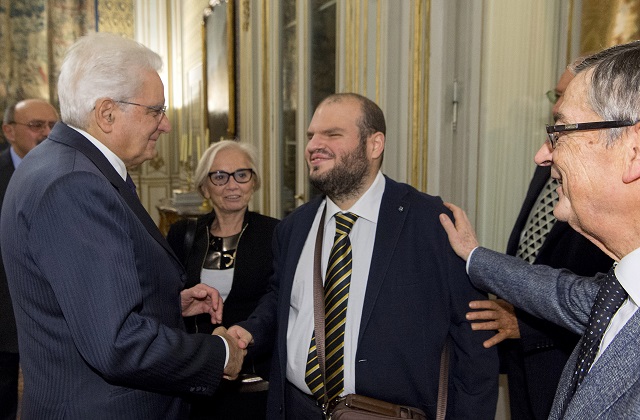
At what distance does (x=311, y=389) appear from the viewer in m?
2.11

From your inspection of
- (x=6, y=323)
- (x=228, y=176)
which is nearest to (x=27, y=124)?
(x=6, y=323)

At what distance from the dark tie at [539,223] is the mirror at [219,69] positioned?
4983 mm

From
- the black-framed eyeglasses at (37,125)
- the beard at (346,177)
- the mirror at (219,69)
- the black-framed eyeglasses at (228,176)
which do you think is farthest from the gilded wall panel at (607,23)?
the mirror at (219,69)

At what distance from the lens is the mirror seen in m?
6.84

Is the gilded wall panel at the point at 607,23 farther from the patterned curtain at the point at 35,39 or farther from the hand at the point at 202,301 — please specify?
the patterned curtain at the point at 35,39

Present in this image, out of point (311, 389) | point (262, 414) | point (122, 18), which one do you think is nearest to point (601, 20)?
point (311, 389)

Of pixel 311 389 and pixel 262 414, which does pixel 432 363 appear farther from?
pixel 262 414

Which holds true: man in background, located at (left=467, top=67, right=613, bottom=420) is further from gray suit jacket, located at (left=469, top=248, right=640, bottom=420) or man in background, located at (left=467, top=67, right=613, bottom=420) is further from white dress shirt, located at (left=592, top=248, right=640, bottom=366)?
white dress shirt, located at (left=592, top=248, right=640, bottom=366)

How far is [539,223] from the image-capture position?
94.6 inches

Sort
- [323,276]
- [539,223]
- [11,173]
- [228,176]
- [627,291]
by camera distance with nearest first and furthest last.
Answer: [627,291] < [323,276] < [539,223] < [228,176] < [11,173]

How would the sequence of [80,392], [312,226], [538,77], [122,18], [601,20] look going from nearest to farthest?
[80,392]
[312,226]
[601,20]
[538,77]
[122,18]

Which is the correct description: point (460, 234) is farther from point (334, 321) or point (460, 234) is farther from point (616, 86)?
point (616, 86)

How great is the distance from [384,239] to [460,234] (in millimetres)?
258

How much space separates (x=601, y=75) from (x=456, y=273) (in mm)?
1052
